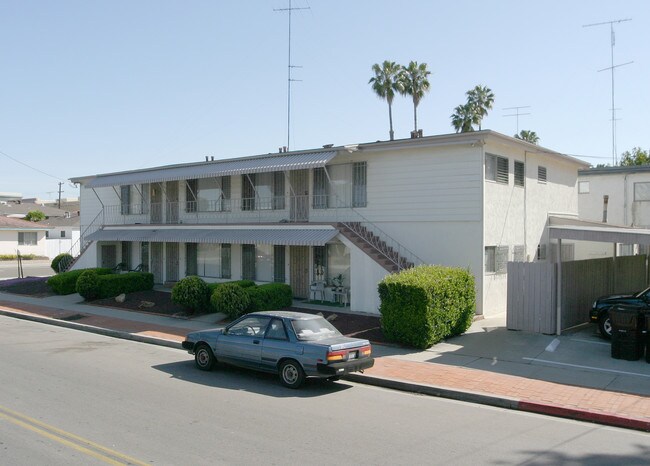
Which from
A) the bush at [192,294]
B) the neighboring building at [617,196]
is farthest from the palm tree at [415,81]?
the bush at [192,294]

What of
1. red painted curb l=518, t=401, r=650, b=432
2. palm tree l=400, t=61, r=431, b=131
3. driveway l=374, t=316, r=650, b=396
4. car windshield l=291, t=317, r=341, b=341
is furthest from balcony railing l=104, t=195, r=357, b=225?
palm tree l=400, t=61, r=431, b=131

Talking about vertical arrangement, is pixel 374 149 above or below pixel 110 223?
above

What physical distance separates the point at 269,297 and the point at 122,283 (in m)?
8.33

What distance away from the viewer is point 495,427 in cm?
880

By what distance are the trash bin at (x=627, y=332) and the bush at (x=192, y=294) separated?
1275 centimetres

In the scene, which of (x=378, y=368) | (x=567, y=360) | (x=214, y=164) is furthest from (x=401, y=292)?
(x=214, y=164)

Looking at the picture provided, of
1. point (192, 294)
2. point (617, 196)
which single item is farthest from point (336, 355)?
point (617, 196)

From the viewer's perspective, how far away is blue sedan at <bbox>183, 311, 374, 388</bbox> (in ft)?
35.3

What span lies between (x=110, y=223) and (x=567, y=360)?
25378 millimetres

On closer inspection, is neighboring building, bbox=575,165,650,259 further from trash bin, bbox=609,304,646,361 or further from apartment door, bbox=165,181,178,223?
apartment door, bbox=165,181,178,223

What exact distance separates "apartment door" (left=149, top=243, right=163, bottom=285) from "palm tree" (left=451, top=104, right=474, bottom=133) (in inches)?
1210

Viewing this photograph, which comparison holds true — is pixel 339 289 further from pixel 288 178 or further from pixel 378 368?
pixel 378 368

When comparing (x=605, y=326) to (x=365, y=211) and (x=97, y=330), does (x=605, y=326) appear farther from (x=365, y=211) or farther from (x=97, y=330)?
(x=97, y=330)

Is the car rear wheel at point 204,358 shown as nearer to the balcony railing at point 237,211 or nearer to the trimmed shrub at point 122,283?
the balcony railing at point 237,211
